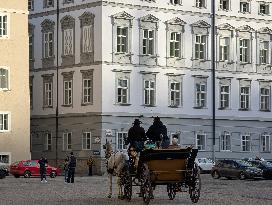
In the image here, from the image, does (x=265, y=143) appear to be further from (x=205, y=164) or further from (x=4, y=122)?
(x=4, y=122)

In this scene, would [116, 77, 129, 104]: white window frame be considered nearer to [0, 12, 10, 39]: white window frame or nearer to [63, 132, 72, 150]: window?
[63, 132, 72, 150]: window

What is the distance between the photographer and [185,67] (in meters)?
78.6

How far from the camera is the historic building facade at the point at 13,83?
2734 inches

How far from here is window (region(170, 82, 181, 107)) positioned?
77.7m

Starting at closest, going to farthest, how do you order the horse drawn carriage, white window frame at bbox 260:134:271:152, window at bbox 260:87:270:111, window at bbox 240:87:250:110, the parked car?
the horse drawn carriage < the parked car < window at bbox 240:87:250:110 < white window frame at bbox 260:134:271:152 < window at bbox 260:87:270:111

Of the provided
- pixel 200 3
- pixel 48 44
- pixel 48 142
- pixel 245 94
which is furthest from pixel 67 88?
pixel 245 94

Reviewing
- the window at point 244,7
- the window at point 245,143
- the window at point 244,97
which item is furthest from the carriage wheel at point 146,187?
the window at point 244,7

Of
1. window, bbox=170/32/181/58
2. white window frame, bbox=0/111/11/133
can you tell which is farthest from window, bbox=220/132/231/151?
white window frame, bbox=0/111/11/133

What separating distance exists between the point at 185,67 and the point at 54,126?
1217 cm

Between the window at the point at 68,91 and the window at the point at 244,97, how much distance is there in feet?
51.6

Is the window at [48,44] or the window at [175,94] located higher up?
the window at [48,44]

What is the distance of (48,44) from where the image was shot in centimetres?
7894

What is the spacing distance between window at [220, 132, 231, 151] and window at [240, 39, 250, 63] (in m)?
6.86

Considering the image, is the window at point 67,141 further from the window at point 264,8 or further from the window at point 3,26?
the window at point 264,8
